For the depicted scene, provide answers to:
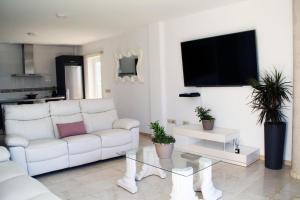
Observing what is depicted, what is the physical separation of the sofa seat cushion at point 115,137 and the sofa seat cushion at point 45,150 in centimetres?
59

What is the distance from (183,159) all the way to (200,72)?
212 centimetres

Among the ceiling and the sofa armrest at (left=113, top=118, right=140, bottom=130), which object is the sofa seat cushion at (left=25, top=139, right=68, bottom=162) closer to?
the sofa armrest at (left=113, top=118, right=140, bottom=130)

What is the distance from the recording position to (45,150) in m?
3.41

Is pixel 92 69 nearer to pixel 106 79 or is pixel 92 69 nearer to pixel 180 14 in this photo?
pixel 106 79

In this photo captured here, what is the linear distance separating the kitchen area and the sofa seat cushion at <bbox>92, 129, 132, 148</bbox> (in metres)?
3.87

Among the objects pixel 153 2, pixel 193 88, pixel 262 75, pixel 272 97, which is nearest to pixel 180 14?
pixel 153 2

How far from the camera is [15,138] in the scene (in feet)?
10.7

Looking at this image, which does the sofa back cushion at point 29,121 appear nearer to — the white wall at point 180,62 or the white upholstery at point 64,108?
the white upholstery at point 64,108

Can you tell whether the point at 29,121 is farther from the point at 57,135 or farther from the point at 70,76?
the point at 70,76

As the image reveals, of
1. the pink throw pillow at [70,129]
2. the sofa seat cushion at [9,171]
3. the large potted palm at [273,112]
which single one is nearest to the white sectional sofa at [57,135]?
the pink throw pillow at [70,129]

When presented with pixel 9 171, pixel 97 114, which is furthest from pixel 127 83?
pixel 9 171

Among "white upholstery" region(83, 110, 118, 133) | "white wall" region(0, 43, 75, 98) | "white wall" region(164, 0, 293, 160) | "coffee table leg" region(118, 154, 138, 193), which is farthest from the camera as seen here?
"white wall" region(0, 43, 75, 98)

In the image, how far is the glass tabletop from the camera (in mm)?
2545

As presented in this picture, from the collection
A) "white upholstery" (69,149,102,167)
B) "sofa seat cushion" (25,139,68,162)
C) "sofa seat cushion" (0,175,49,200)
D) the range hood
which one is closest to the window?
the range hood
